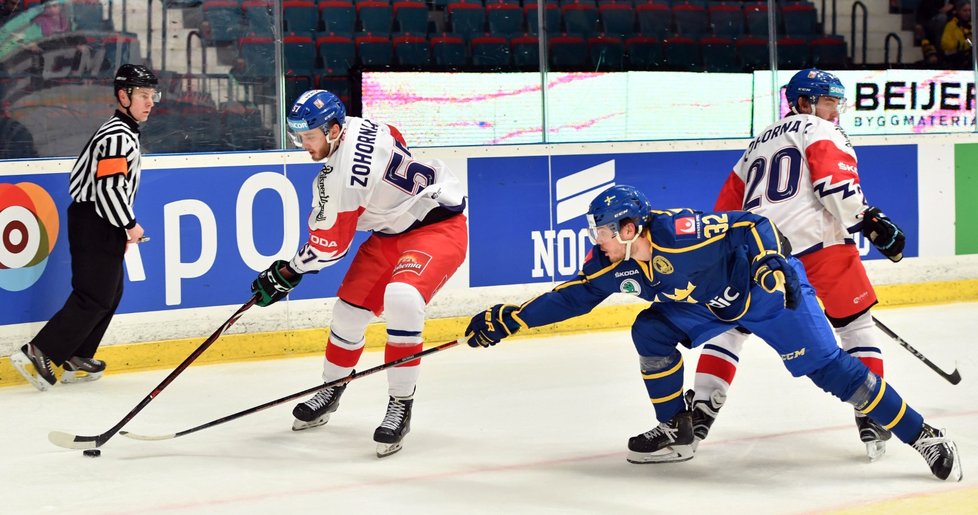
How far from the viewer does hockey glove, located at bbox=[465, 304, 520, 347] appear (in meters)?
3.35

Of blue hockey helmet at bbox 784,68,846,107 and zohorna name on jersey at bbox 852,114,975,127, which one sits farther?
zohorna name on jersey at bbox 852,114,975,127

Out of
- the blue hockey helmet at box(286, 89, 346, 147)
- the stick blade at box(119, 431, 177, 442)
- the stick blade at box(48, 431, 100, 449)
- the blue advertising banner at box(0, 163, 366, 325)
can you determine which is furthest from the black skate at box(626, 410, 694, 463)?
the blue advertising banner at box(0, 163, 366, 325)

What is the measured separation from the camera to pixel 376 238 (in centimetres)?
407

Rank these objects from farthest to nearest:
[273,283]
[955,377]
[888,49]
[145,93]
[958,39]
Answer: [888,49] → [958,39] → [145,93] → [955,377] → [273,283]

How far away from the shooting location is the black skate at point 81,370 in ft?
16.5

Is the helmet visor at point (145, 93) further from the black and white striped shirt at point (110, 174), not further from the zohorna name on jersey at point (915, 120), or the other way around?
the zohorna name on jersey at point (915, 120)

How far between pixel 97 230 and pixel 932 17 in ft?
17.6

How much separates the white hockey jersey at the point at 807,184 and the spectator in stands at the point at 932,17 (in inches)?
161

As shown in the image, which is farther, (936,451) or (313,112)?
(313,112)

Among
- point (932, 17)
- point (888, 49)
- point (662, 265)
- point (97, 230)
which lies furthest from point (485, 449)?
point (932, 17)

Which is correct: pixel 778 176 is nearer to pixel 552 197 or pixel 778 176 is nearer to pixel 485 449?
pixel 485 449

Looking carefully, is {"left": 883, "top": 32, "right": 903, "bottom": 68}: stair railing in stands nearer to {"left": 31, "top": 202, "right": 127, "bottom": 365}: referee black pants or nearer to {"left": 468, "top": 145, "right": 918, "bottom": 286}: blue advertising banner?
{"left": 468, "top": 145, "right": 918, "bottom": 286}: blue advertising banner

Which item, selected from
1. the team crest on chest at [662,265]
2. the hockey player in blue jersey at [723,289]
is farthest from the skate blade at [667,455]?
the team crest on chest at [662,265]

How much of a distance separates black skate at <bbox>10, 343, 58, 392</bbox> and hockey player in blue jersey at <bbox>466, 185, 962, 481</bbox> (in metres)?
2.33
